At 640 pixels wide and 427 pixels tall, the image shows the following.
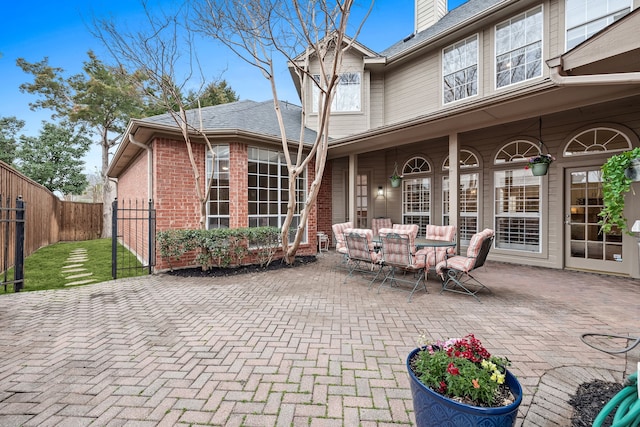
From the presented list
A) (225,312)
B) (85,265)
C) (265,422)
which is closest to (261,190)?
(225,312)

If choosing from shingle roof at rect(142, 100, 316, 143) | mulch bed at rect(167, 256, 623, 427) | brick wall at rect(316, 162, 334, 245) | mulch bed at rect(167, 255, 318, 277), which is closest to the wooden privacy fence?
mulch bed at rect(167, 255, 318, 277)

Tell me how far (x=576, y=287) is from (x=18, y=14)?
1721 centimetres

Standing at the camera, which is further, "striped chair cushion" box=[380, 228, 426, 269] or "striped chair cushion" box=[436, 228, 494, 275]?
"striped chair cushion" box=[380, 228, 426, 269]

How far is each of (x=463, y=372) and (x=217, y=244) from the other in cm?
534

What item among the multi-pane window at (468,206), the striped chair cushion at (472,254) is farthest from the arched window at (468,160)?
the striped chair cushion at (472,254)

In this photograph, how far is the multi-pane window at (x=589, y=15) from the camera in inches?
222

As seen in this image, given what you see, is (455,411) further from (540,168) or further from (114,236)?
(540,168)

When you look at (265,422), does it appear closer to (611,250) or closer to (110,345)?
(110,345)

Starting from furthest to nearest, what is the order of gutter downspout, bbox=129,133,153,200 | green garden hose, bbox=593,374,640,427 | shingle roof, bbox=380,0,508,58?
shingle roof, bbox=380,0,508,58
gutter downspout, bbox=129,133,153,200
green garden hose, bbox=593,374,640,427

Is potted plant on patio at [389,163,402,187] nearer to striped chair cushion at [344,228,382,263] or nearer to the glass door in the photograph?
striped chair cushion at [344,228,382,263]

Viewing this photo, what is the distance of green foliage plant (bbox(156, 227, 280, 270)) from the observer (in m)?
5.82

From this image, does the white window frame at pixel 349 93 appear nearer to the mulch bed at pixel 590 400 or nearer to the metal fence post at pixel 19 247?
the metal fence post at pixel 19 247

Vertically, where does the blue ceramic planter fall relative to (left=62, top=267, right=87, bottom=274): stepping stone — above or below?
above

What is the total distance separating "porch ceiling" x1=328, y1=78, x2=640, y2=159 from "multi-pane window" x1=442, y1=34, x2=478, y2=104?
88.7 inches
